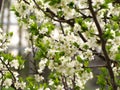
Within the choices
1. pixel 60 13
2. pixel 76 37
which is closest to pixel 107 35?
pixel 76 37

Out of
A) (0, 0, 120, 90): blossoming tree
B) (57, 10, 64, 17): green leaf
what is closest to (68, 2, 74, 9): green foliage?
(0, 0, 120, 90): blossoming tree

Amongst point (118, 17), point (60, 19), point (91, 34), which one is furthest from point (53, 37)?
point (118, 17)

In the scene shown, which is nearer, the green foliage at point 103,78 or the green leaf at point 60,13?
the green leaf at point 60,13

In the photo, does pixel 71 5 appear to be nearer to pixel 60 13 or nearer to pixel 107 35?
pixel 60 13

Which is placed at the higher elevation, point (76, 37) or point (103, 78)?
point (76, 37)

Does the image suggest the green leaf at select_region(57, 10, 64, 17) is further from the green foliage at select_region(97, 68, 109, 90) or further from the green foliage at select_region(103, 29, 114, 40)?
the green foliage at select_region(97, 68, 109, 90)

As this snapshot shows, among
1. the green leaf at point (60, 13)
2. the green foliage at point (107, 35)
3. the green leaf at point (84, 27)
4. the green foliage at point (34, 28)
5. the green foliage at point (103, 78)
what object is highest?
the green leaf at point (60, 13)

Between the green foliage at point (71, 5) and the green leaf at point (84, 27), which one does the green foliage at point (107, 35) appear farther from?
the green foliage at point (71, 5)

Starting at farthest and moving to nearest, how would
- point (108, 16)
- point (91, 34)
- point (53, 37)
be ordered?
point (108, 16) < point (53, 37) < point (91, 34)

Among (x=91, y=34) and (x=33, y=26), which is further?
(x=33, y=26)

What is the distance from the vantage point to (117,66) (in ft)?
7.93

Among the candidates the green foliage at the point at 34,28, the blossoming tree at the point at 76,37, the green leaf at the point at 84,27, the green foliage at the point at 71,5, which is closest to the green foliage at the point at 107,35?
the blossoming tree at the point at 76,37

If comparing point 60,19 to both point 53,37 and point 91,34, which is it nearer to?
point 53,37

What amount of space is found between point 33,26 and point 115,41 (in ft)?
1.78
